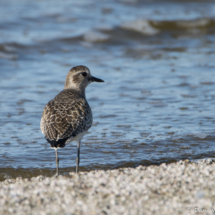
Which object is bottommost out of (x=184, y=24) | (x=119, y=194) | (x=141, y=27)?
(x=119, y=194)

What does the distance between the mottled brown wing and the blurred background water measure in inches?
37.7

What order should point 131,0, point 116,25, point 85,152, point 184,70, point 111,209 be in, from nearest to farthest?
point 111,209 < point 85,152 < point 184,70 < point 116,25 < point 131,0

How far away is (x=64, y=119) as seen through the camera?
613 cm

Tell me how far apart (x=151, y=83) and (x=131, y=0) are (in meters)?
10.7

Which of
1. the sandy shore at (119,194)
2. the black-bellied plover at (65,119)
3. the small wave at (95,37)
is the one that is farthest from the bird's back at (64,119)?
the small wave at (95,37)

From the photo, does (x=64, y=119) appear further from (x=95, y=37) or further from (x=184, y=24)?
(x=184, y=24)

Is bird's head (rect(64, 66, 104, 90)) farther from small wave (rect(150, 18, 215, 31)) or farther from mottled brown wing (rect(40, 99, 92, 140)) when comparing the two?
small wave (rect(150, 18, 215, 31))

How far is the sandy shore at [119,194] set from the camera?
4457 mm

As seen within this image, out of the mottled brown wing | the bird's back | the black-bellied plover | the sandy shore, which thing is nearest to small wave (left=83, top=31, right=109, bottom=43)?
the black-bellied plover

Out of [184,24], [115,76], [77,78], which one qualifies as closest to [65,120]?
[77,78]

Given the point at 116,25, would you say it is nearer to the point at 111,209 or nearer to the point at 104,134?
the point at 104,134

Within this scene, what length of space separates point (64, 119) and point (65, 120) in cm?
3

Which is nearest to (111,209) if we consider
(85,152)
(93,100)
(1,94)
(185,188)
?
(185,188)

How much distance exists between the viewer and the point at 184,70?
12.4 m
